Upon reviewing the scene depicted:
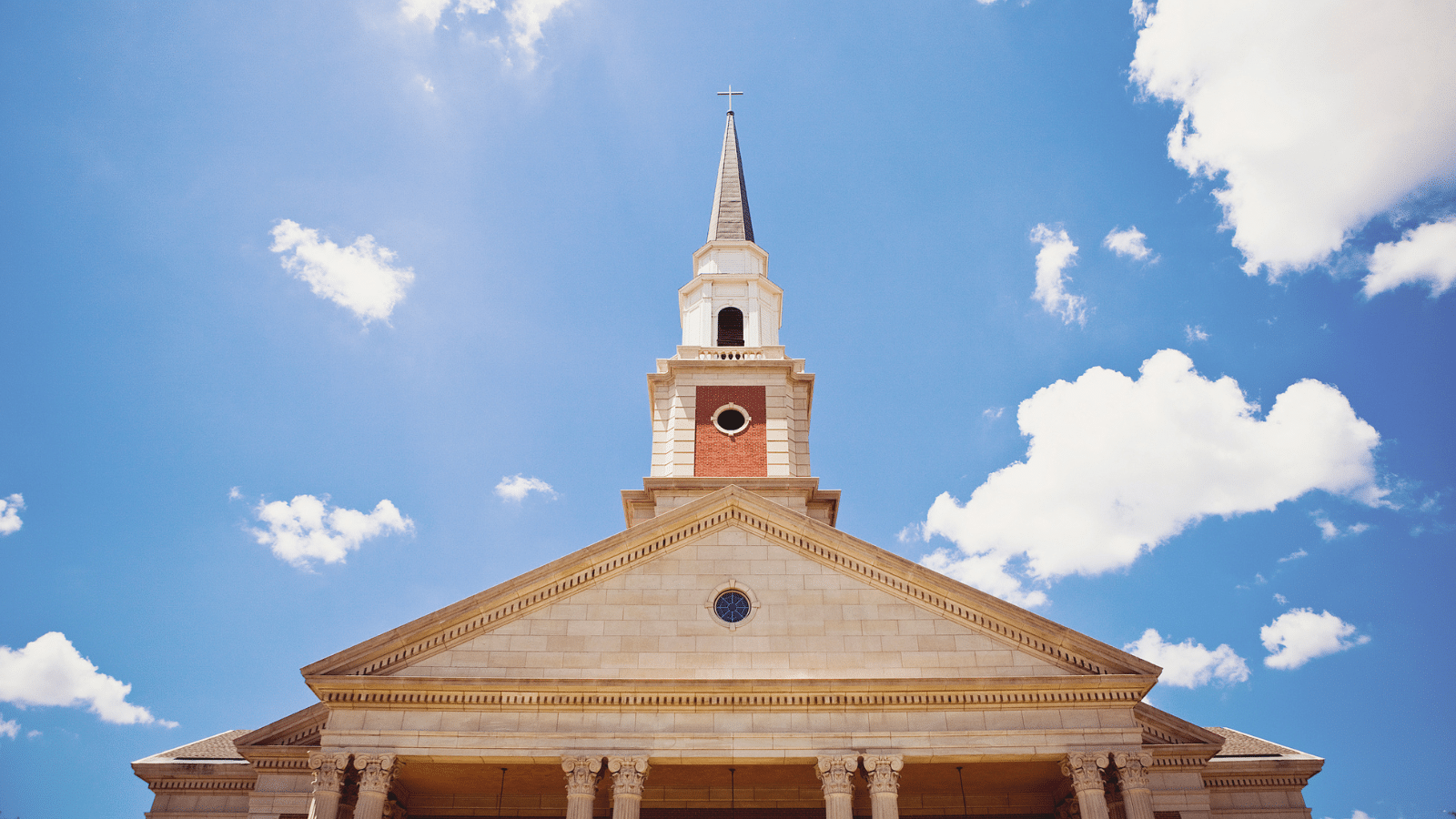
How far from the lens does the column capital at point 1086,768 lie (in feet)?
61.4

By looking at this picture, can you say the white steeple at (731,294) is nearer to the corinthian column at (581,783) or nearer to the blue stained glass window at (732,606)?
the blue stained glass window at (732,606)

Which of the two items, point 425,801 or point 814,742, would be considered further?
point 425,801

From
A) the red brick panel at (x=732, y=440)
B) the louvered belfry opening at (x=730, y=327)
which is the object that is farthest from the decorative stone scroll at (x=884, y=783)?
the louvered belfry opening at (x=730, y=327)

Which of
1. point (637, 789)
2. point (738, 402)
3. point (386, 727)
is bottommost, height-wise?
point (637, 789)

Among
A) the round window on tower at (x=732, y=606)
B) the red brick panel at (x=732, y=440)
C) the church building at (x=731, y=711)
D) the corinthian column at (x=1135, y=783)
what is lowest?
the corinthian column at (x=1135, y=783)

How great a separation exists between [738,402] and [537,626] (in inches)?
551

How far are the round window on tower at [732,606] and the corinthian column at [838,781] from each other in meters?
3.57

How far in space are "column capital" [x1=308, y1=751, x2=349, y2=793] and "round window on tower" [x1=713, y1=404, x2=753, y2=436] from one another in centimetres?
1660

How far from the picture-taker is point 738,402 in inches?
1287

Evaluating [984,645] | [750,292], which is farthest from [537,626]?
[750,292]

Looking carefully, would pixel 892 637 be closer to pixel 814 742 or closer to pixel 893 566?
pixel 893 566

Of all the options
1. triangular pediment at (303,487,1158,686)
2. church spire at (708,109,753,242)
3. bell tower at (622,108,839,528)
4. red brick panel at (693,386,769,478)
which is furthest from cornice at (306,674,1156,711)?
church spire at (708,109,753,242)

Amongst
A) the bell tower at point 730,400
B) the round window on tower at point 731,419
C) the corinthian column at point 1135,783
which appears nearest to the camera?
the corinthian column at point 1135,783

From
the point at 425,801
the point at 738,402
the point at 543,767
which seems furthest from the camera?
the point at 738,402
